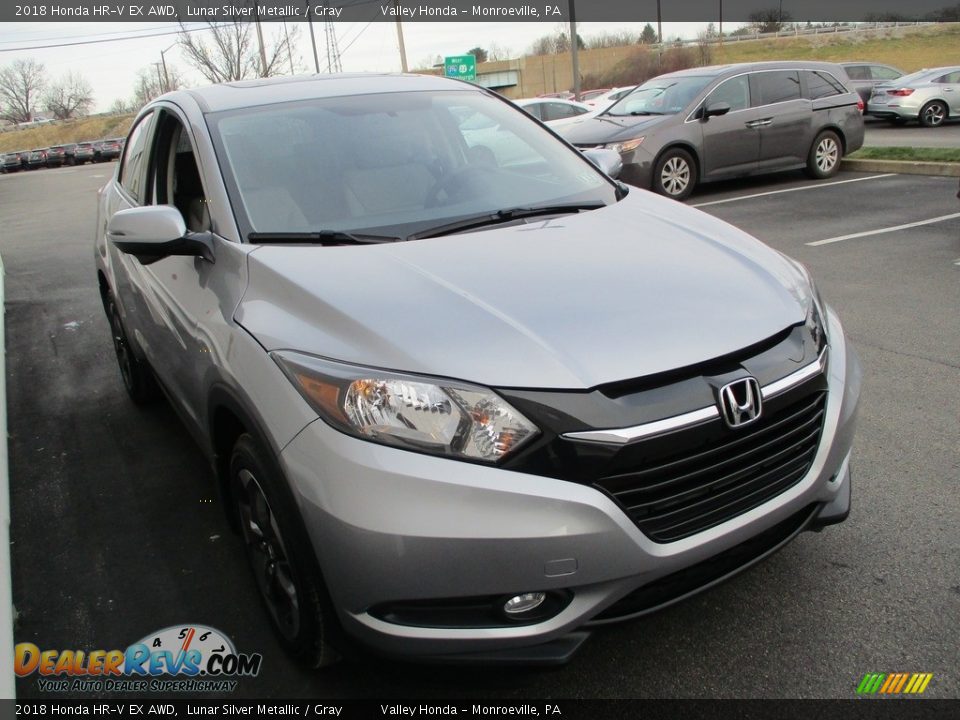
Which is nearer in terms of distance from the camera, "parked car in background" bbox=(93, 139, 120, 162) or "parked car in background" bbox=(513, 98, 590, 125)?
"parked car in background" bbox=(513, 98, 590, 125)

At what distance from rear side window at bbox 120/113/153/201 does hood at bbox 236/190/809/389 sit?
1.88 m

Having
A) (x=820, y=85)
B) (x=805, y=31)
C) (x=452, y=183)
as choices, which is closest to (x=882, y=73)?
(x=820, y=85)

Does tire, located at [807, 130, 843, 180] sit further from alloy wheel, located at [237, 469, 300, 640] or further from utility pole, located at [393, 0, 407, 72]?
utility pole, located at [393, 0, 407, 72]

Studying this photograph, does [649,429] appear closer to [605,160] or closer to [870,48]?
[605,160]

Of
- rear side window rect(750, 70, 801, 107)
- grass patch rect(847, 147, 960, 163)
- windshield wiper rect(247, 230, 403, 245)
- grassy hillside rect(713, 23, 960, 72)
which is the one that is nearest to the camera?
→ windshield wiper rect(247, 230, 403, 245)

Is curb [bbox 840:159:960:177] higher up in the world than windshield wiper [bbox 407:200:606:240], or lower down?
lower down

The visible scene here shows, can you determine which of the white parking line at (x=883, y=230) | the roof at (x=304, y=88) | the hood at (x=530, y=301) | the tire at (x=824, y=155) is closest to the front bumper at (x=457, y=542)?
the hood at (x=530, y=301)

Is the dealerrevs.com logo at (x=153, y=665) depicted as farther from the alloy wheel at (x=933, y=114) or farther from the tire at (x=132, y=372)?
the alloy wheel at (x=933, y=114)

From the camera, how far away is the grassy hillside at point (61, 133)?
74.9 m

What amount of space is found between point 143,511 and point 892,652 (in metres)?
2.98

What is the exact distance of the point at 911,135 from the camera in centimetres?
1795

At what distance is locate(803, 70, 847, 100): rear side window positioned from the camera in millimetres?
11758

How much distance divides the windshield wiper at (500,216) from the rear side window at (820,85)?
395 inches

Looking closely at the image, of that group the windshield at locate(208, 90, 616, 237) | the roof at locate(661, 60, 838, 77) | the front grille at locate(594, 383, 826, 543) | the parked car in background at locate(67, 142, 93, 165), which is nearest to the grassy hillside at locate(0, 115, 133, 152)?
the parked car in background at locate(67, 142, 93, 165)
